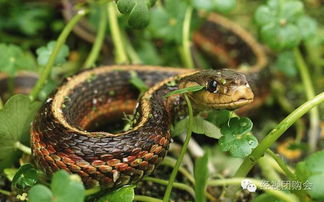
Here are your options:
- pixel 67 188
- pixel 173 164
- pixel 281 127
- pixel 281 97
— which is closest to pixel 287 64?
pixel 281 97

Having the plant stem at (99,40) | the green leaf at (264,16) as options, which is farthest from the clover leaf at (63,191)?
the green leaf at (264,16)

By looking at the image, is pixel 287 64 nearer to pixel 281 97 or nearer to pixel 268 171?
pixel 281 97

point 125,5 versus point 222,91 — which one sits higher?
point 125,5

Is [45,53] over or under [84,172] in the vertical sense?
over

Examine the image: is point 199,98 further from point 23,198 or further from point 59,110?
point 23,198

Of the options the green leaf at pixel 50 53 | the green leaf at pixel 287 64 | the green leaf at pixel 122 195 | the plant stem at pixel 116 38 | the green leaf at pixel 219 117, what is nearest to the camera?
the green leaf at pixel 122 195

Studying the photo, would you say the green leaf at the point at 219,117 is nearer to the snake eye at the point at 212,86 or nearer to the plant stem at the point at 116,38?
the snake eye at the point at 212,86

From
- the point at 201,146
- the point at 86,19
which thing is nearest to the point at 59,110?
the point at 201,146
